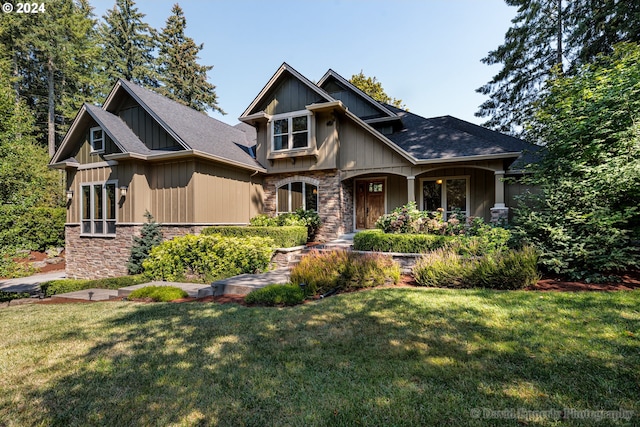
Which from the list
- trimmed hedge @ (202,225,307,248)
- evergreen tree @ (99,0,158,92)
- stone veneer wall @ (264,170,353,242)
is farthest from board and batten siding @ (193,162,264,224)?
evergreen tree @ (99,0,158,92)

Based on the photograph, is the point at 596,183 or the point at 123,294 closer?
the point at 596,183

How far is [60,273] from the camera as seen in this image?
1383 centimetres

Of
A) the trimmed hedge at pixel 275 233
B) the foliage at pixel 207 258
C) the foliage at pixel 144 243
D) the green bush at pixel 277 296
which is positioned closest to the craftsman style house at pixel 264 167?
the foliage at pixel 144 243

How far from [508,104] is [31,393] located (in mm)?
23967

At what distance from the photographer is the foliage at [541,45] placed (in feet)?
42.4

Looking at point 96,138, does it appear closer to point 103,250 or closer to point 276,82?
Answer: point 103,250

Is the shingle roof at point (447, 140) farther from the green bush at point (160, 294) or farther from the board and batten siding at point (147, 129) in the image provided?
the board and batten siding at point (147, 129)

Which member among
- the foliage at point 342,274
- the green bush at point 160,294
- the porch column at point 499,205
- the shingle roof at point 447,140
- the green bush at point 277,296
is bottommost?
the green bush at point 160,294

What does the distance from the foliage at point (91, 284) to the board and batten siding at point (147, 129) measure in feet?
16.5

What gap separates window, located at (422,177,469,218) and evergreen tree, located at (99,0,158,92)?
90.4 feet

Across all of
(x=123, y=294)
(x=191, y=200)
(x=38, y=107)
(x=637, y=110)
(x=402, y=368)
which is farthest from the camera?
(x=38, y=107)

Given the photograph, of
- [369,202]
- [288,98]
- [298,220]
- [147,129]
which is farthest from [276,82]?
[369,202]

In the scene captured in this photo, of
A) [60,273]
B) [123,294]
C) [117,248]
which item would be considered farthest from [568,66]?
[60,273]

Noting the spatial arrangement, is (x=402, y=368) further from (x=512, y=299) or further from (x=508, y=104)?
(x=508, y=104)
